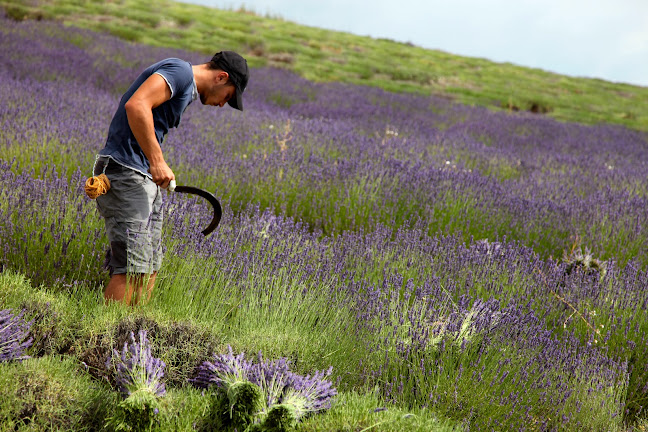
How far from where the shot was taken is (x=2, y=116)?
509cm

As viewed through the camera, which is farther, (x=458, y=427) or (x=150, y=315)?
(x=150, y=315)

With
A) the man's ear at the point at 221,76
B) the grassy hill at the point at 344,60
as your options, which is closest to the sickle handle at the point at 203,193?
the man's ear at the point at 221,76

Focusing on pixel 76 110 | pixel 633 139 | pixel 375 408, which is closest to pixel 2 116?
pixel 76 110

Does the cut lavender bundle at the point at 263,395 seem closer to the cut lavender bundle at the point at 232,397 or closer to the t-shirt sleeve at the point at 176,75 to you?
the cut lavender bundle at the point at 232,397

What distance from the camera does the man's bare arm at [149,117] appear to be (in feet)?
7.64

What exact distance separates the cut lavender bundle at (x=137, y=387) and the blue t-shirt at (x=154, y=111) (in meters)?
0.84

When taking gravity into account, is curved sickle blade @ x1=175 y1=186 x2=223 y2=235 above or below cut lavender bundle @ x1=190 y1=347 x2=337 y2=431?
above

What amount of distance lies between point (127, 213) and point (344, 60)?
51.9 ft

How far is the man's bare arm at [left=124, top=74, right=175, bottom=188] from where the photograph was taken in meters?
2.33

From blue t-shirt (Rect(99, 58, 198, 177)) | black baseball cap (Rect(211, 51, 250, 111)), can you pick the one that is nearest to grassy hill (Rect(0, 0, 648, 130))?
black baseball cap (Rect(211, 51, 250, 111))

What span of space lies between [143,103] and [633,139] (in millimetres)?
11446

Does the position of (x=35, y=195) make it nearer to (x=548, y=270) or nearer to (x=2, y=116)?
(x=2, y=116)

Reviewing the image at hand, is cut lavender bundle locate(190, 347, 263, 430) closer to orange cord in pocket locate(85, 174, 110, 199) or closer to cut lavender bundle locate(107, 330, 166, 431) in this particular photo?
cut lavender bundle locate(107, 330, 166, 431)

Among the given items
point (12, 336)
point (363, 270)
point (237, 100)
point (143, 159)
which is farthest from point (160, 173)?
point (363, 270)
